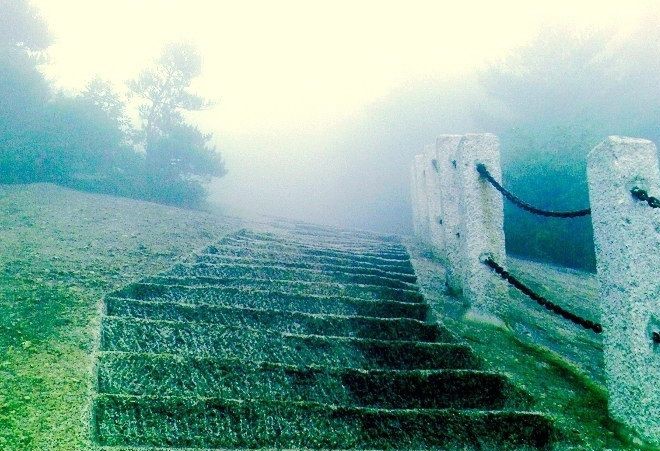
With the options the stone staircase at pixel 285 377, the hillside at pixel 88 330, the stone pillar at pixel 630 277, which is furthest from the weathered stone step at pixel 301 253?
the stone pillar at pixel 630 277

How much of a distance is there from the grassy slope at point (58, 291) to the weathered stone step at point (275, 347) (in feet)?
0.97

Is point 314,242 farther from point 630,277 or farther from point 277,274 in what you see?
point 630,277

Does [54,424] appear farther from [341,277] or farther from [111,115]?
[111,115]

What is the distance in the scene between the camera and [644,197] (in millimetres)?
2279

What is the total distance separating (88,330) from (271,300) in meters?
1.45

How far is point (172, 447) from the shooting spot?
6.68ft

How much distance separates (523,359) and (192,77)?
1826 centimetres

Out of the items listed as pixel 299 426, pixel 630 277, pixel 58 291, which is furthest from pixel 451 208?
pixel 58 291

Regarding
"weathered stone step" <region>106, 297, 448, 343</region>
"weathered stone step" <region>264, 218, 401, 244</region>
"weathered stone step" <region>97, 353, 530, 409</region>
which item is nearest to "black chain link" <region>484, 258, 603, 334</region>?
"weathered stone step" <region>97, 353, 530, 409</region>

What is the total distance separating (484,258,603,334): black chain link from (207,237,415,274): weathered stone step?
1976 mm

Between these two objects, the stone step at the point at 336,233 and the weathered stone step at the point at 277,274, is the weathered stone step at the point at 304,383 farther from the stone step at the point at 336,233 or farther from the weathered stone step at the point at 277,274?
the stone step at the point at 336,233

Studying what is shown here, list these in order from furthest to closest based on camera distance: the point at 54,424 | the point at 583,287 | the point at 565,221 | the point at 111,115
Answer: the point at 111,115 → the point at 565,221 → the point at 583,287 → the point at 54,424

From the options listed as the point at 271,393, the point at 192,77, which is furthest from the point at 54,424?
the point at 192,77

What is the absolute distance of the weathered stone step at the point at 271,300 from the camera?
368 cm
